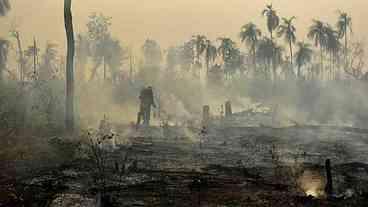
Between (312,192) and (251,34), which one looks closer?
(312,192)

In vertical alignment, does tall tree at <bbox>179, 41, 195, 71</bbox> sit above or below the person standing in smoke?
above

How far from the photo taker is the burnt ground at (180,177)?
7.01 meters

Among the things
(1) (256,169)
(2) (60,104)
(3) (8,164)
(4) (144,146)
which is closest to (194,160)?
(1) (256,169)

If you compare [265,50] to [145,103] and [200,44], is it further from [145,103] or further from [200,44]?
[145,103]

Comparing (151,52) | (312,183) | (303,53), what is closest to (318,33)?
(303,53)

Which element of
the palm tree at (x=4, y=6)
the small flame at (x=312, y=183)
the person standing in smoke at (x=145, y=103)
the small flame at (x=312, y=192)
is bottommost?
the small flame at (x=312, y=192)

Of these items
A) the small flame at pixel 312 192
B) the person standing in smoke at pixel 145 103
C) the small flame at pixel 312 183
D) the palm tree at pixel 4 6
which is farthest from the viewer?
the palm tree at pixel 4 6

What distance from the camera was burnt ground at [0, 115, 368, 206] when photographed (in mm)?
7012

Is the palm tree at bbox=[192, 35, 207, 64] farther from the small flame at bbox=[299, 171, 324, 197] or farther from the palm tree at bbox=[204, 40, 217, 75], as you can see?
the small flame at bbox=[299, 171, 324, 197]

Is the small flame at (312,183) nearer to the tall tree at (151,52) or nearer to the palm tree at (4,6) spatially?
the palm tree at (4,6)

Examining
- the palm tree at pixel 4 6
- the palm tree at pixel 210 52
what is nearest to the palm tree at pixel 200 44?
the palm tree at pixel 210 52

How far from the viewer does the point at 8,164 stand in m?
10.0

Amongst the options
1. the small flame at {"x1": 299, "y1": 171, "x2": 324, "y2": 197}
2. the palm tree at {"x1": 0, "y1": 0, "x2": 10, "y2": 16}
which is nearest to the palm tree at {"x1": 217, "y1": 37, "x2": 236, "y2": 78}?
the palm tree at {"x1": 0, "y1": 0, "x2": 10, "y2": 16}

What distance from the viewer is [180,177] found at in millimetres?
8945
